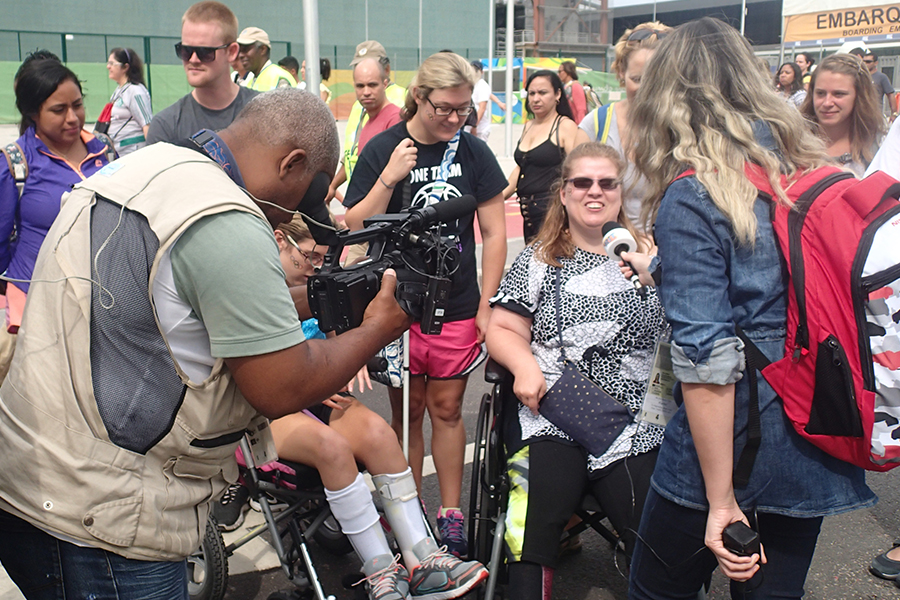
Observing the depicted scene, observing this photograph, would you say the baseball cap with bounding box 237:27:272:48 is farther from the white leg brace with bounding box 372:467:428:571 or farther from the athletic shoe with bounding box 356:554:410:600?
the athletic shoe with bounding box 356:554:410:600

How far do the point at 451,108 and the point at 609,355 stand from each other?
122 cm

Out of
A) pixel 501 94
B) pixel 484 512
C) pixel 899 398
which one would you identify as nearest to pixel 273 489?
pixel 484 512

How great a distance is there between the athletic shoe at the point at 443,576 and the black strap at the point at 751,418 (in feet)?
3.75

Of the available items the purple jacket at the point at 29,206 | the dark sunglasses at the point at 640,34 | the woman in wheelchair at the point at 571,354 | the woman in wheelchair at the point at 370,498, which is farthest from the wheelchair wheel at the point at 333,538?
the dark sunglasses at the point at 640,34

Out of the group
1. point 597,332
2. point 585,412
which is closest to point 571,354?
point 597,332

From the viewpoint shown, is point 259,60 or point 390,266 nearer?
point 390,266

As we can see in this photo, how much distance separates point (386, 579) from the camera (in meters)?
2.68

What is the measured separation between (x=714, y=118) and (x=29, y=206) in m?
3.04

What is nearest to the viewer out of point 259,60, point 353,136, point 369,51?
point 353,136

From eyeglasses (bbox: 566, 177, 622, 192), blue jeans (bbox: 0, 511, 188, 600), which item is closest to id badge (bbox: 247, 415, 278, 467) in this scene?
blue jeans (bbox: 0, 511, 188, 600)

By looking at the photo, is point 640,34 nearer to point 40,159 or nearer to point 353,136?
point 353,136

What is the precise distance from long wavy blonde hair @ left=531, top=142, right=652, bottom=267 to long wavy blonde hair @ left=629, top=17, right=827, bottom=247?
123cm

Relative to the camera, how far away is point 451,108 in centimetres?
333

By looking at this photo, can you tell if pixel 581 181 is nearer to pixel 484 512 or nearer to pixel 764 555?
pixel 484 512
